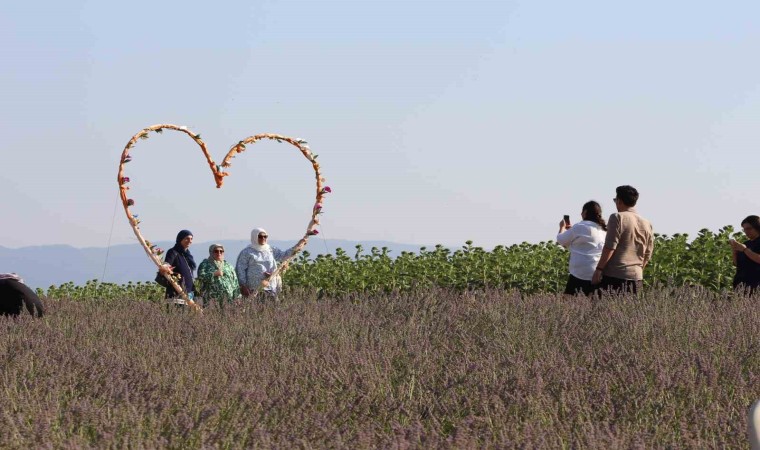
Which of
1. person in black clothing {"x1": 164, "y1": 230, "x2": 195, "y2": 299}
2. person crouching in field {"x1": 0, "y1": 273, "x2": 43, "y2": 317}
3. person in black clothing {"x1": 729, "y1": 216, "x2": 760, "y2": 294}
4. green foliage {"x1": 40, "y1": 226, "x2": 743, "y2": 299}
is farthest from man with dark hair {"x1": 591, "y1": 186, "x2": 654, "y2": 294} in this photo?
person crouching in field {"x1": 0, "y1": 273, "x2": 43, "y2": 317}

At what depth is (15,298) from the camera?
8273 millimetres

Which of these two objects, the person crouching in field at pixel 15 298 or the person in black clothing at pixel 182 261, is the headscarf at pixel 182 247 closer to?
the person in black clothing at pixel 182 261

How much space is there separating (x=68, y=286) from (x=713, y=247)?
30.8ft

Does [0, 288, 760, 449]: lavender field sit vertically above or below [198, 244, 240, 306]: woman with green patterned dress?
below

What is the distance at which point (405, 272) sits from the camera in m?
12.4

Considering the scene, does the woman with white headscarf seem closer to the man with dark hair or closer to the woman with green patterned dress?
the woman with green patterned dress

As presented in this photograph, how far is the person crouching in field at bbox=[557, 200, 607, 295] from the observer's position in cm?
877

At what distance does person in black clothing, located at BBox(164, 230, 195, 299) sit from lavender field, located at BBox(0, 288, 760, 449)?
2631 mm

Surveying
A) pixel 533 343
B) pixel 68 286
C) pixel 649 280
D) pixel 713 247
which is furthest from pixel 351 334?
pixel 68 286

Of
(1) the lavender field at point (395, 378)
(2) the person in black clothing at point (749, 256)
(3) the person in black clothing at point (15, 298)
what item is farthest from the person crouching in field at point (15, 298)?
(2) the person in black clothing at point (749, 256)

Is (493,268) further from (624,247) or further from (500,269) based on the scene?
(624,247)

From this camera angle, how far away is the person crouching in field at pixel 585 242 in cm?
877

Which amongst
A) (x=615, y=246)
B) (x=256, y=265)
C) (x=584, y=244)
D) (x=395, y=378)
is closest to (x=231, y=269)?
(x=256, y=265)

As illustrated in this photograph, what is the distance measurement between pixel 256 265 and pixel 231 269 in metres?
0.25
